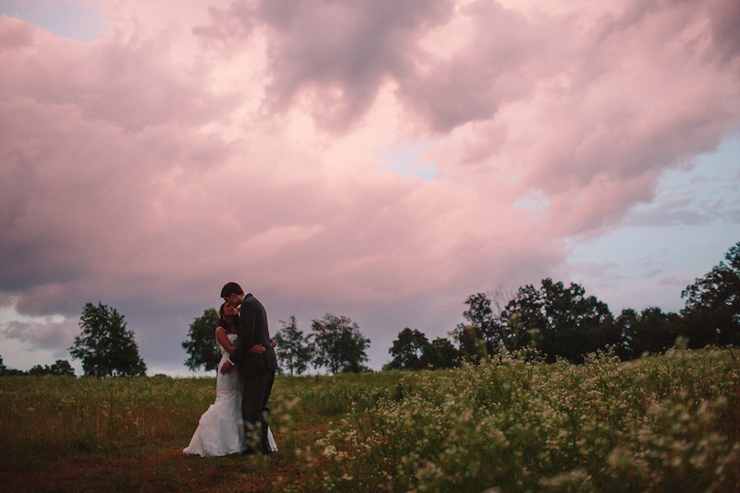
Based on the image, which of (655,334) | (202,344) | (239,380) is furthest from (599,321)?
(239,380)

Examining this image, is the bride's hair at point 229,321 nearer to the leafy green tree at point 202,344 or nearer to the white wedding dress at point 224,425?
the white wedding dress at point 224,425

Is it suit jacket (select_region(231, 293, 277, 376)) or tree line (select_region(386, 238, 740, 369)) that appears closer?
suit jacket (select_region(231, 293, 277, 376))

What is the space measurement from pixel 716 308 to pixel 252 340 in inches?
2770

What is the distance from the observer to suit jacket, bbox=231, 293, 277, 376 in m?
8.27

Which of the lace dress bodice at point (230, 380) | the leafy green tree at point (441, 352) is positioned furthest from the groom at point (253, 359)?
the leafy green tree at point (441, 352)

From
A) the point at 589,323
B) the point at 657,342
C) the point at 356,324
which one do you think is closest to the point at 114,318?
the point at 356,324

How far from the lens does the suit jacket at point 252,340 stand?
27.1 feet

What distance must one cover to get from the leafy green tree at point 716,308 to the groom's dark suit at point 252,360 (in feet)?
176

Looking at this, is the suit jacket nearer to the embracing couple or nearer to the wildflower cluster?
the embracing couple

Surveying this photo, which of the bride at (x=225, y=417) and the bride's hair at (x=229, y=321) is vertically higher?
the bride's hair at (x=229, y=321)

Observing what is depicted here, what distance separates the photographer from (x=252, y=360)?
8445 millimetres

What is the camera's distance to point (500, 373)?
737 centimetres

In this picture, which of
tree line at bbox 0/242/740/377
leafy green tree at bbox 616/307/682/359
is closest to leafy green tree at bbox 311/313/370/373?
tree line at bbox 0/242/740/377

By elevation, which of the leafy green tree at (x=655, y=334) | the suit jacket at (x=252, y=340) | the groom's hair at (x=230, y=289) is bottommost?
the leafy green tree at (x=655, y=334)
